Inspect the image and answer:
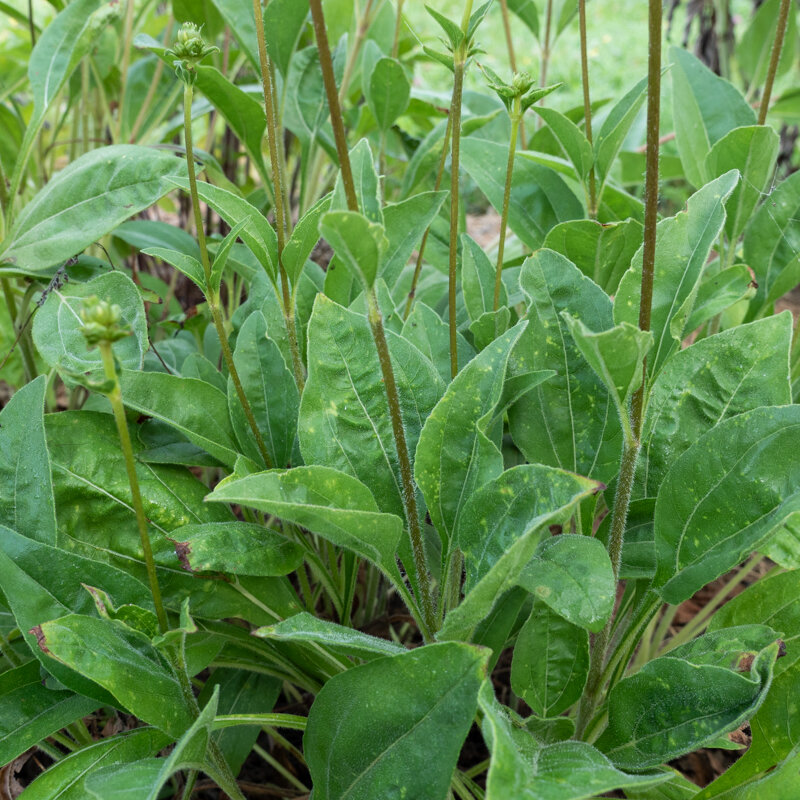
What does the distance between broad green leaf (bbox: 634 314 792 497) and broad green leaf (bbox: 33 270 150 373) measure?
0.53 meters

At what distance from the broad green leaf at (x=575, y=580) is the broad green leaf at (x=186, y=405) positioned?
1.09 ft

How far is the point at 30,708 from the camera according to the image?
0.76 m

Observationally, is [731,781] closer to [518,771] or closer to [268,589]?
[518,771]

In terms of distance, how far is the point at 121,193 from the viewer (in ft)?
3.13

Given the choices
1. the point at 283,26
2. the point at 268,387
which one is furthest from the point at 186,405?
the point at 283,26

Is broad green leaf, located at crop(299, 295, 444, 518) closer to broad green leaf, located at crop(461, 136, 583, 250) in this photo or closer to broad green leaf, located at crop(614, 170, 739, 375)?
broad green leaf, located at crop(614, 170, 739, 375)

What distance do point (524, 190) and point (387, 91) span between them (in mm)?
238

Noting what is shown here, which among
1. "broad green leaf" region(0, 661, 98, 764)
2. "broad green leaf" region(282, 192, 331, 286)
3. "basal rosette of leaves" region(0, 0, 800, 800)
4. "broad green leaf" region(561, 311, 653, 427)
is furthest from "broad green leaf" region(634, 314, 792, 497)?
"broad green leaf" region(0, 661, 98, 764)

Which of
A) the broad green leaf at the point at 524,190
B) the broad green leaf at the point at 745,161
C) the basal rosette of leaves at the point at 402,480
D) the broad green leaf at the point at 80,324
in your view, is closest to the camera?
the basal rosette of leaves at the point at 402,480

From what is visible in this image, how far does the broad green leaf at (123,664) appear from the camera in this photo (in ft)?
2.07

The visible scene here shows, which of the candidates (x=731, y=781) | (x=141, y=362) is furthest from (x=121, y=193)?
(x=731, y=781)

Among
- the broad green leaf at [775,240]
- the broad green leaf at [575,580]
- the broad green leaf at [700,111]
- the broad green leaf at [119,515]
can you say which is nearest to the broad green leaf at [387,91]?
the broad green leaf at [700,111]

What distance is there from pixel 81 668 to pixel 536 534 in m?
0.36

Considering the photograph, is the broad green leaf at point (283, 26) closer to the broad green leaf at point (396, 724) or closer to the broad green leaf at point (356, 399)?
the broad green leaf at point (356, 399)
